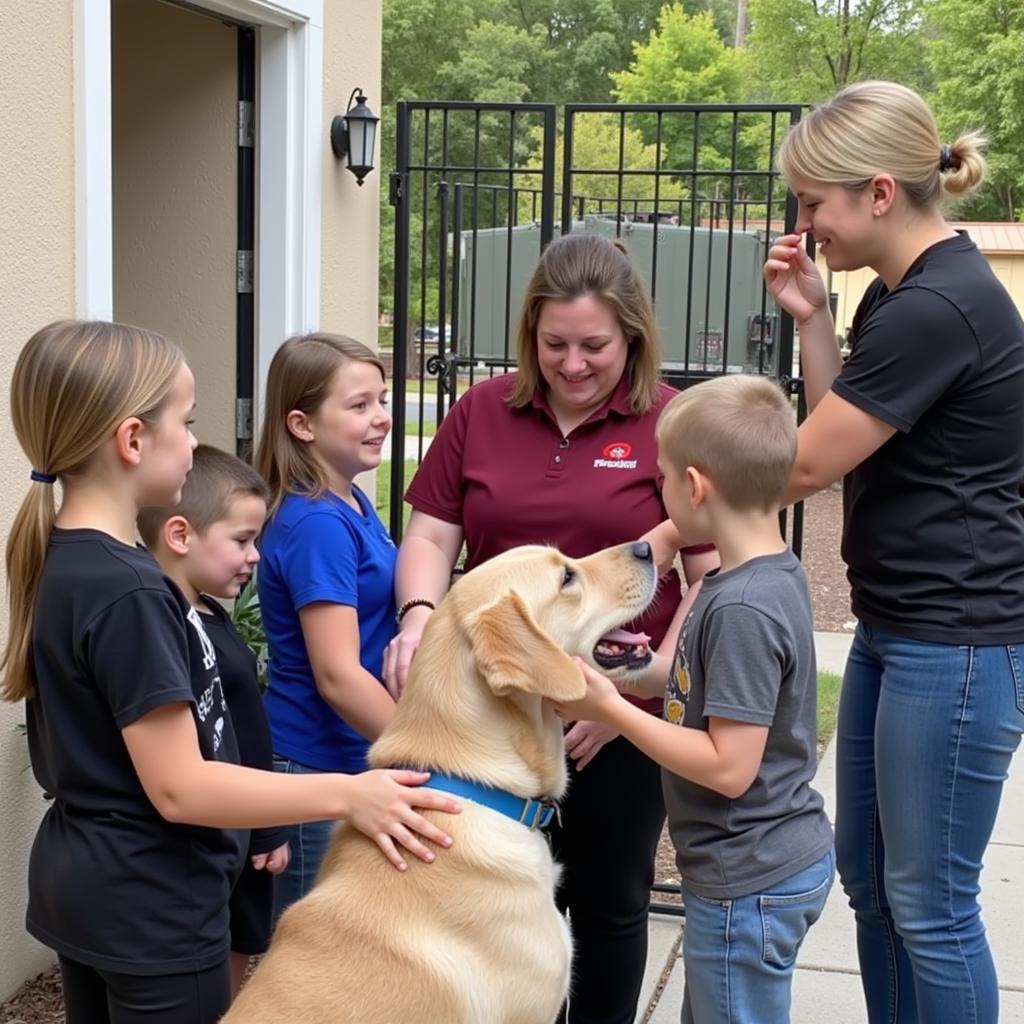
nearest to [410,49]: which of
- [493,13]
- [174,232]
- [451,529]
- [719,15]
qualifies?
[493,13]

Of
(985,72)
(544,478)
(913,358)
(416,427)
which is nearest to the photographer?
(913,358)

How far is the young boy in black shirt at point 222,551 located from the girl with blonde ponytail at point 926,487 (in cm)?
126

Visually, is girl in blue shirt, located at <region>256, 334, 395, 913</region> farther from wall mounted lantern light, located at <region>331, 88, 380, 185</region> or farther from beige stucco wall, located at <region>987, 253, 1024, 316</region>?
beige stucco wall, located at <region>987, 253, 1024, 316</region>

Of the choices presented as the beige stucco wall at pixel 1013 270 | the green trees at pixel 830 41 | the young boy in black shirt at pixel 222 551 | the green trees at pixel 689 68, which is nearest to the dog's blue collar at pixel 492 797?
the young boy in black shirt at pixel 222 551

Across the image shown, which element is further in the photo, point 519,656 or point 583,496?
point 583,496

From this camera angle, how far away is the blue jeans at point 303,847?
10.5ft

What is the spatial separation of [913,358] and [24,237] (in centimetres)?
263

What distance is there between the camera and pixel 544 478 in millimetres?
3186

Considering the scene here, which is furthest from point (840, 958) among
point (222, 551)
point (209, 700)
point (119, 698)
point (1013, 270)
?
point (1013, 270)

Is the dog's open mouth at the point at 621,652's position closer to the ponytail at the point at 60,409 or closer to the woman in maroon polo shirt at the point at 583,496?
the woman in maroon polo shirt at the point at 583,496

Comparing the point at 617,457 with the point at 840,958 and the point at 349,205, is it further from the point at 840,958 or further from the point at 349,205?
the point at 349,205

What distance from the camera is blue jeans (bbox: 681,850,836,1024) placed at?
8.45ft

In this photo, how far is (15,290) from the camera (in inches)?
149

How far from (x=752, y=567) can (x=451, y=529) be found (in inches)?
39.6
